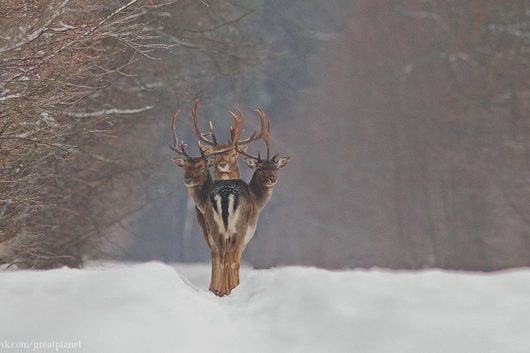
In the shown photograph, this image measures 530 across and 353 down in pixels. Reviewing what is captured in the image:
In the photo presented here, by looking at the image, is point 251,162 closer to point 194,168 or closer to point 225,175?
point 225,175

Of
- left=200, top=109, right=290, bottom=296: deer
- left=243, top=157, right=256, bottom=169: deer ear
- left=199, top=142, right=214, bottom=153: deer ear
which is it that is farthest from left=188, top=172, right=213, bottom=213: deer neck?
left=243, top=157, right=256, bottom=169: deer ear

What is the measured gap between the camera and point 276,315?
8953 mm

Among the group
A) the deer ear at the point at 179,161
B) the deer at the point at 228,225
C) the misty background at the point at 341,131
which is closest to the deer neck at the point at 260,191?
the deer at the point at 228,225

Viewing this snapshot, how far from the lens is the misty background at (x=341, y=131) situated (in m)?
19.3

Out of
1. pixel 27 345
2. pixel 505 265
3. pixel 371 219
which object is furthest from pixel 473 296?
pixel 371 219

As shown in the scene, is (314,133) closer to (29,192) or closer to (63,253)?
(63,253)

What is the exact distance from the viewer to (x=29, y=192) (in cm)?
1402

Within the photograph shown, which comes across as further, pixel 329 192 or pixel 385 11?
pixel 329 192

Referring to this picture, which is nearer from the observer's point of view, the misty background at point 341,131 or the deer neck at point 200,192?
the deer neck at point 200,192

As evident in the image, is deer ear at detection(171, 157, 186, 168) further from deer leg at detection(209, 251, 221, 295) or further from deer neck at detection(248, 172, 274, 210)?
deer leg at detection(209, 251, 221, 295)

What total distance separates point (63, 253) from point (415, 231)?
26308 mm

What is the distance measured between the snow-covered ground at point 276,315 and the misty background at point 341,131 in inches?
116

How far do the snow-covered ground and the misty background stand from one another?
9.63 ft

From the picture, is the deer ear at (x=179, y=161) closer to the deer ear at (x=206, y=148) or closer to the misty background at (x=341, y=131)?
the deer ear at (x=206, y=148)
